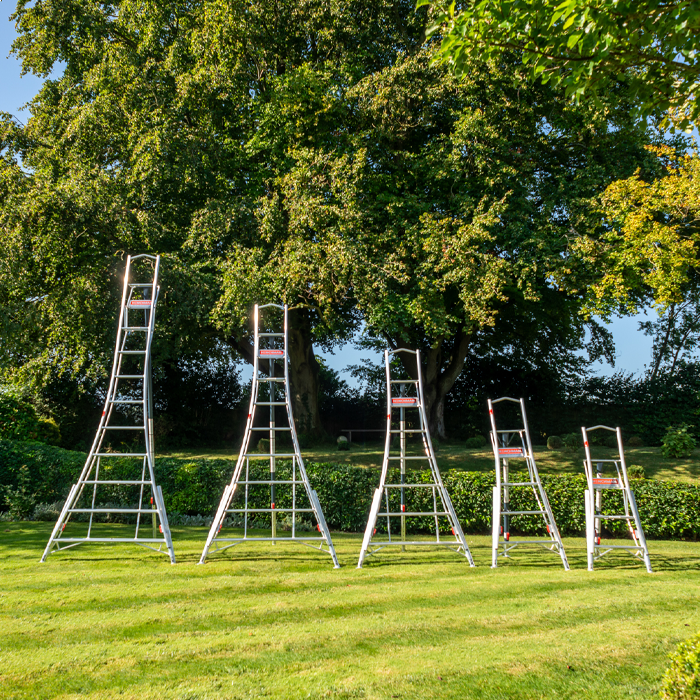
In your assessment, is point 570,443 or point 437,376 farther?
point 437,376

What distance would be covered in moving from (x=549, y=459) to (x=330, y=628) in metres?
12.5

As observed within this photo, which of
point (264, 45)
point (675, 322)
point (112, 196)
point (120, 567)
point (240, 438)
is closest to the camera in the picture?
point (120, 567)

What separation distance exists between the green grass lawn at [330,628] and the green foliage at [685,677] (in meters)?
0.63

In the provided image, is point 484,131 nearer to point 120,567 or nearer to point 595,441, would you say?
point 595,441

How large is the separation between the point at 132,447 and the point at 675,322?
21.7 meters

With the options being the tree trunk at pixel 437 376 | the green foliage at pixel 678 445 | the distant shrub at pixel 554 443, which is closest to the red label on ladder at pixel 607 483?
the green foliage at pixel 678 445

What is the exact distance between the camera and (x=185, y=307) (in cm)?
1307

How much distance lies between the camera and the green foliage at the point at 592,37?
5152 mm

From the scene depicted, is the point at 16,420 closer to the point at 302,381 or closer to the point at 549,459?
the point at 302,381

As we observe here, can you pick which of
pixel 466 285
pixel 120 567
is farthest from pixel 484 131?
pixel 120 567

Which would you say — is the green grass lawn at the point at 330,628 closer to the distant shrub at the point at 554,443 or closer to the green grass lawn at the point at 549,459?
the green grass lawn at the point at 549,459

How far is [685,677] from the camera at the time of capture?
254cm

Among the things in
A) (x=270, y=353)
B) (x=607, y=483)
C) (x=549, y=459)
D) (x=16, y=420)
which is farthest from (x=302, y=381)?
(x=607, y=483)

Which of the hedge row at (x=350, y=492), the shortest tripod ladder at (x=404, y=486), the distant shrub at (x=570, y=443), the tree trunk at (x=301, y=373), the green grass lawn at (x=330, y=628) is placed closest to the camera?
the green grass lawn at (x=330, y=628)
